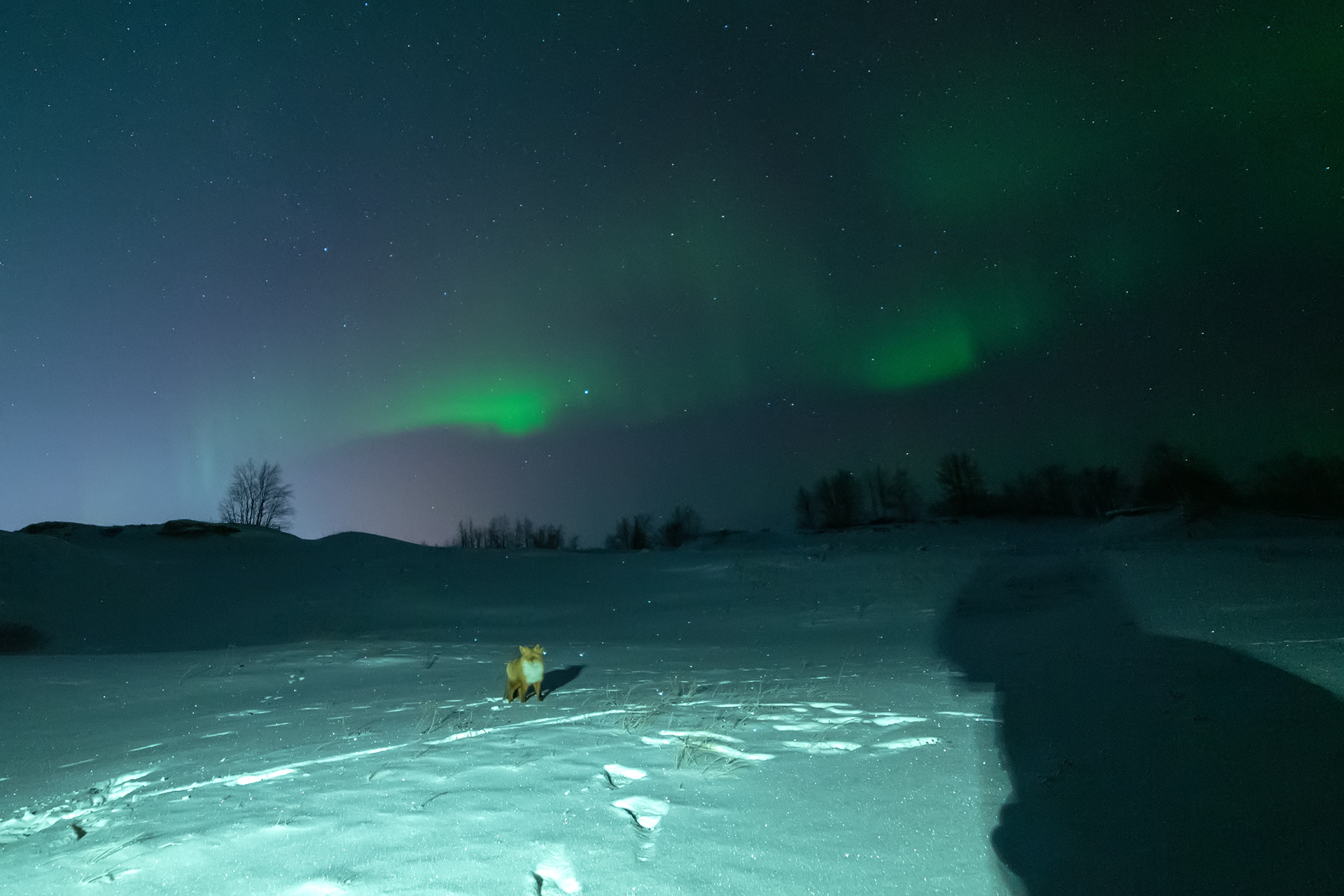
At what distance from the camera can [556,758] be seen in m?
3.73

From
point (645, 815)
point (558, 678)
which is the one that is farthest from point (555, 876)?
point (558, 678)

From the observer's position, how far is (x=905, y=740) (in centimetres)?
402

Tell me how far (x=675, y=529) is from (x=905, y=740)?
53.7 m

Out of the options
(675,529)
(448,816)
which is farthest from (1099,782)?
(675,529)

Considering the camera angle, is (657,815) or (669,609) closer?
(657,815)

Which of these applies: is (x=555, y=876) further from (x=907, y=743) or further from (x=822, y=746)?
(x=907, y=743)

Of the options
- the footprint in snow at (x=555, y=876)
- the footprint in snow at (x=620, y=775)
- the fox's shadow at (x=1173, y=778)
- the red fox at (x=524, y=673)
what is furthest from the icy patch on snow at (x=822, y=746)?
the red fox at (x=524, y=673)

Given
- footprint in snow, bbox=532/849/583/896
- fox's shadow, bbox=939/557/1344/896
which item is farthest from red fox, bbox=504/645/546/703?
fox's shadow, bbox=939/557/1344/896

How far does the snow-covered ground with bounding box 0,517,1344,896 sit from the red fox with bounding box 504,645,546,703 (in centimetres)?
18

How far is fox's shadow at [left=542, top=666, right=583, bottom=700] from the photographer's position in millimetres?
7059

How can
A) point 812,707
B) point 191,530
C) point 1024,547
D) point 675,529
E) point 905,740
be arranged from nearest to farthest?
point 905,740 → point 812,707 → point 1024,547 → point 191,530 → point 675,529

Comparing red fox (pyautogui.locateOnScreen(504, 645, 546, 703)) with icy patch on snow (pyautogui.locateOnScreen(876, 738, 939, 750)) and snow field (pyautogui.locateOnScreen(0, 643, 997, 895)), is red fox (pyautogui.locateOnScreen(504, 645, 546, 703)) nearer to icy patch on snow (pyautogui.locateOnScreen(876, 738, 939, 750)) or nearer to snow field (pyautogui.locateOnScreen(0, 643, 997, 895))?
snow field (pyautogui.locateOnScreen(0, 643, 997, 895))

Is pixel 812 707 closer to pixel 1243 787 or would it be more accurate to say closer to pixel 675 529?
pixel 1243 787

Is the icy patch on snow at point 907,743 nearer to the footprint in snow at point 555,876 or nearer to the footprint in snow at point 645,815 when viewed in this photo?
the footprint in snow at point 645,815
